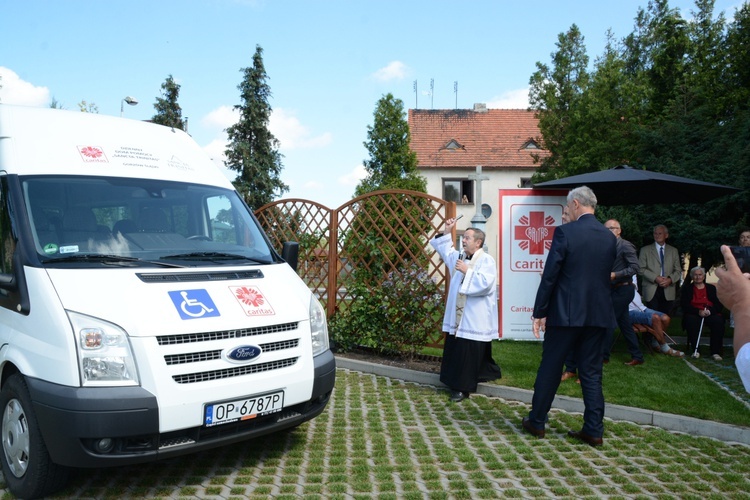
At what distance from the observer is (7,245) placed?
4047 mm

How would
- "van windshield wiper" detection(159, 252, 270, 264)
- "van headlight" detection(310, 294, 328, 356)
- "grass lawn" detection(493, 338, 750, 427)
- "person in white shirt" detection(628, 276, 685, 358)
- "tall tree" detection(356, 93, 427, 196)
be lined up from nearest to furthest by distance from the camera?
1. "van windshield wiper" detection(159, 252, 270, 264)
2. "van headlight" detection(310, 294, 328, 356)
3. "grass lawn" detection(493, 338, 750, 427)
4. "person in white shirt" detection(628, 276, 685, 358)
5. "tall tree" detection(356, 93, 427, 196)

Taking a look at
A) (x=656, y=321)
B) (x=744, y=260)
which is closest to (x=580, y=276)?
(x=744, y=260)

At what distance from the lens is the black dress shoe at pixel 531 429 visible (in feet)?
16.9

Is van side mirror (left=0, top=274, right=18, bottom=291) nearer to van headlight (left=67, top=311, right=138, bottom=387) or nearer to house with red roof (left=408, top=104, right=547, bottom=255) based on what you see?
van headlight (left=67, top=311, right=138, bottom=387)

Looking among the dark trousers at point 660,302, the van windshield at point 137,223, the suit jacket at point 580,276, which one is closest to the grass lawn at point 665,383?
the dark trousers at point 660,302

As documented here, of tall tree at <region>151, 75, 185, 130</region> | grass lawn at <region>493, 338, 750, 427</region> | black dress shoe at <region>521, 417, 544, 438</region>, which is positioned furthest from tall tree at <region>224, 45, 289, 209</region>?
black dress shoe at <region>521, 417, 544, 438</region>

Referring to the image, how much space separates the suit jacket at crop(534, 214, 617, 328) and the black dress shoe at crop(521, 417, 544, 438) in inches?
35.4

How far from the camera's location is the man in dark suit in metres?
4.87

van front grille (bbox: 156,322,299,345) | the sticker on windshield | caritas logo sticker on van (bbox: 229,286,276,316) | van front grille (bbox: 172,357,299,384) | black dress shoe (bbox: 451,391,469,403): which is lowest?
black dress shoe (bbox: 451,391,469,403)

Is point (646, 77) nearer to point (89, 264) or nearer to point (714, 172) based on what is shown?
point (714, 172)

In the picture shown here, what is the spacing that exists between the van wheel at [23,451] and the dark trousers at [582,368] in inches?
138

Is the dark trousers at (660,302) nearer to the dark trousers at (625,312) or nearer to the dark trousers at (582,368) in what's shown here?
the dark trousers at (625,312)

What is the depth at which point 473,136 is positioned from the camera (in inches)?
1421

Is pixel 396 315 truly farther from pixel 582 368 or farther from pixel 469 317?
pixel 582 368
